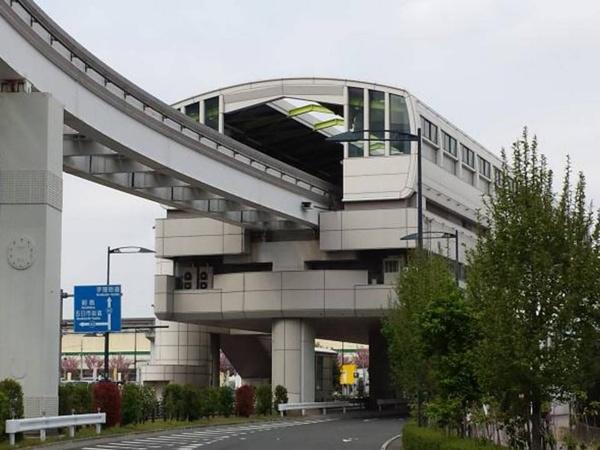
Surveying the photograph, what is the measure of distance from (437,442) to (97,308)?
29.5 m

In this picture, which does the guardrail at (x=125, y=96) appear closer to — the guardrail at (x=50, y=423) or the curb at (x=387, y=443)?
the guardrail at (x=50, y=423)

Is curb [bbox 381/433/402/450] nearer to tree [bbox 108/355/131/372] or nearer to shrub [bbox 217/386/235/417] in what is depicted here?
shrub [bbox 217/386/235/417]

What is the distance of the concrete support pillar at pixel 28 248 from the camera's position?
31.3 m

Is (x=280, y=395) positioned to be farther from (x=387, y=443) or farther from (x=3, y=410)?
(x=3, y=410)

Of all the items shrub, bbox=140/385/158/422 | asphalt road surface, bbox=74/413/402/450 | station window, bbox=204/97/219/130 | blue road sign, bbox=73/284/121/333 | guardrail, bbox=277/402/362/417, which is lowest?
guardrail, bbox=277/402/362/417

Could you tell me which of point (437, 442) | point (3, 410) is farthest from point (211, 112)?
point (437, 442)

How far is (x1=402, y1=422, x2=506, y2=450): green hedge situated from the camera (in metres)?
20.4

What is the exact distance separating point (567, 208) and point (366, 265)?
150ft

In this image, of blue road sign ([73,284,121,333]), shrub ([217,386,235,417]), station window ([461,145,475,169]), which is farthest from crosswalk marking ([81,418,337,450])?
station window ([461,145,475,169])

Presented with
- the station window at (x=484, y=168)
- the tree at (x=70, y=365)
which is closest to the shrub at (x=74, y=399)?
the station window at (x=484, y=168)

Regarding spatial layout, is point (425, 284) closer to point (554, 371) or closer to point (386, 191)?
point (554, 371)

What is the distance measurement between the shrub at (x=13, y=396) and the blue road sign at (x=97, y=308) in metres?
20.8

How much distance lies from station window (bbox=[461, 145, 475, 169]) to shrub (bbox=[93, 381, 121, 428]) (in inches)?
1658

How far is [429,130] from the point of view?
221 ft
